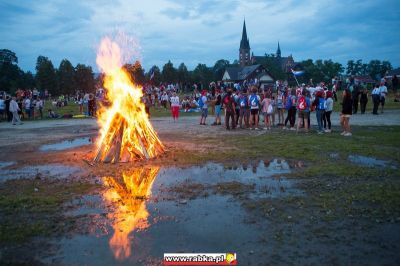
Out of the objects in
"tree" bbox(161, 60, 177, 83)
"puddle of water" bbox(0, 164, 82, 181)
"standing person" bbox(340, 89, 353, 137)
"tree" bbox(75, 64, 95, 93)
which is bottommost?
"puddle of water" bbox(0, 164, 82, 181)

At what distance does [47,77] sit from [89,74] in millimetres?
11556

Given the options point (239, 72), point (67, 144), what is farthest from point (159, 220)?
point (239, 72)

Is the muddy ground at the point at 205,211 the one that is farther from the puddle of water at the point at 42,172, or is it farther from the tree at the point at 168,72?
the tree at the point at 168,72

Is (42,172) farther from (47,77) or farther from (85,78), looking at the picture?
(47,77)

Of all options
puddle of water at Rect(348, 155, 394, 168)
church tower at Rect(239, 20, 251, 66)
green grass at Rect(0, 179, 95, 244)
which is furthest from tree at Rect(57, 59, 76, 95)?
church tower at Rect(239, 20, 251, 66)

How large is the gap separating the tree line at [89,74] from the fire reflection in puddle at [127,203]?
3797 cm

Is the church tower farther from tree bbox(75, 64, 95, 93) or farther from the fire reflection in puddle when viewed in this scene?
the fire reflection in puddle

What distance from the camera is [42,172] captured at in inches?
401

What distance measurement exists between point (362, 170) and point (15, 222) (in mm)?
8350

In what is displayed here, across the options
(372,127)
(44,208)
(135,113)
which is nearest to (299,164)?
(135,113)

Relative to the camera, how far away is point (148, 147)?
12.1 m

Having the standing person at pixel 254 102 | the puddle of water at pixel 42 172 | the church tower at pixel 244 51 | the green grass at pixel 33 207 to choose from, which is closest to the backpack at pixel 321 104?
the standing person at pixel 254 102

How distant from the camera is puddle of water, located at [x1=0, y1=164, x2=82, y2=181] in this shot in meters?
9.74

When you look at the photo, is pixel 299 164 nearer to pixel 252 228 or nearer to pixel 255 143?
pixel 255 143
